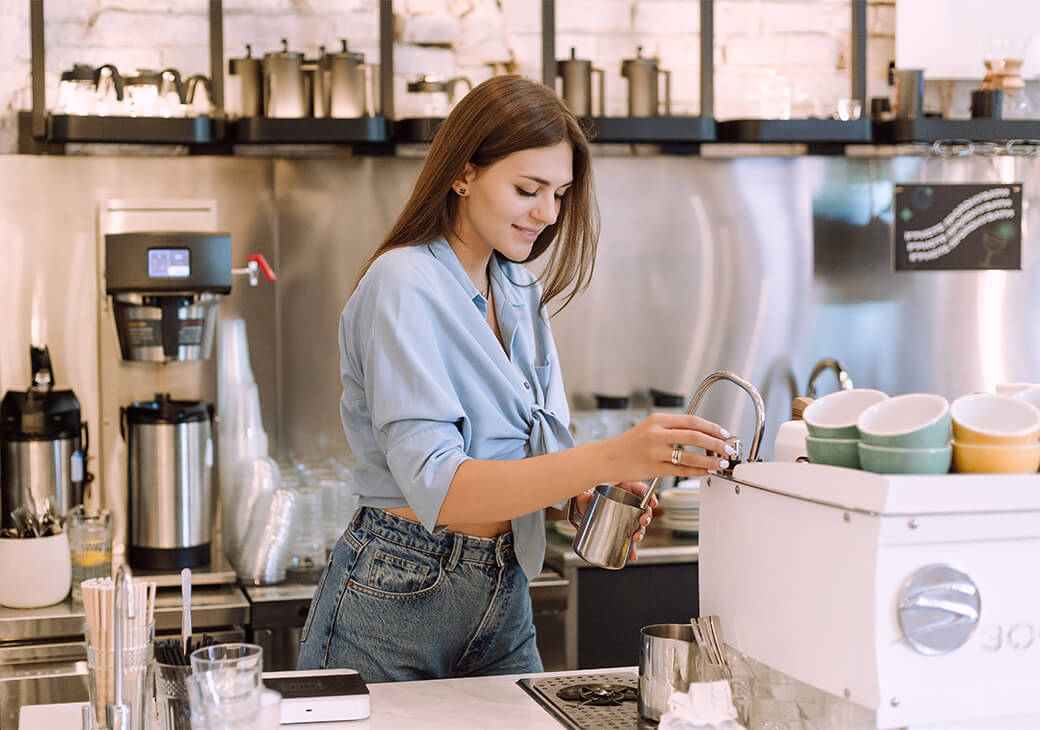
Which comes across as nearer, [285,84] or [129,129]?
[129,129]

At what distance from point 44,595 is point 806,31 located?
96.3 inches

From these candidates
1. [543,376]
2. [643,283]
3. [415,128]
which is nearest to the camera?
[543,376]

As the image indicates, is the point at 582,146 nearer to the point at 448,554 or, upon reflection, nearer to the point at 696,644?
the point at 448,554

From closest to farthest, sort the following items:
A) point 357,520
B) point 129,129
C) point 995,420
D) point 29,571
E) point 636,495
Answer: point 995,420
point 636,495
point 357,520
point 29,571
point 129,129

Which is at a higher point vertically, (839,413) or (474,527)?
(839,413)

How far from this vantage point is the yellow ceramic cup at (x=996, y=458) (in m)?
1.20

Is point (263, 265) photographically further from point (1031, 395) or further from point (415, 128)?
point (1031, 395)

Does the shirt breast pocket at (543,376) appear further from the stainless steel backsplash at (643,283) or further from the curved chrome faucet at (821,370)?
the curved chrome faucet at (821,370)

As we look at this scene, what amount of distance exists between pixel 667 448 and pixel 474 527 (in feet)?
1.38

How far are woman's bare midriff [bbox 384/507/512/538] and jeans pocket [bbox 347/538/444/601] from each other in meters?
0.04

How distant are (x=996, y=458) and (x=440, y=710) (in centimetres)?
73

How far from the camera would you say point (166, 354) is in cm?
271

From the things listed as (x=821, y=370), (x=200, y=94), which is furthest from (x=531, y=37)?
(x=821, y=370)

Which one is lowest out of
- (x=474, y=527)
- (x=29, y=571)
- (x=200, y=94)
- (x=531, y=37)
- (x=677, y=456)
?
(x=29, y=571)
